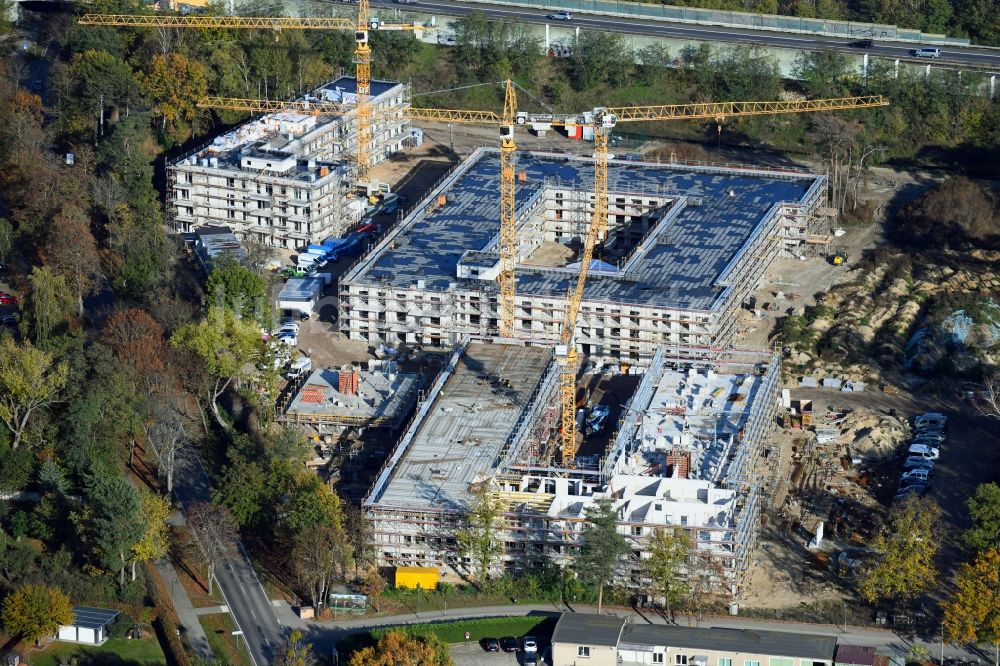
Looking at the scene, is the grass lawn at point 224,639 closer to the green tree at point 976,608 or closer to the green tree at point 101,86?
the green tree at point 976,608

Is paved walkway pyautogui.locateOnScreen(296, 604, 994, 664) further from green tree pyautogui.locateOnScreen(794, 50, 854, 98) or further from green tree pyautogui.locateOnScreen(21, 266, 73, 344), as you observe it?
green tree pyautogui.locateOnScreen(794, 50, 854, 98)

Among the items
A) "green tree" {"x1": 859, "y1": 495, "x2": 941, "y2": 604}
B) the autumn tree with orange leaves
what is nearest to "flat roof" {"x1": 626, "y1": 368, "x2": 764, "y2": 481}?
"green tree" {"x1": 859, "y1": 495, "x2": 941, "y2": 604}

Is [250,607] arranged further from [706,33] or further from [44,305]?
[706,33]

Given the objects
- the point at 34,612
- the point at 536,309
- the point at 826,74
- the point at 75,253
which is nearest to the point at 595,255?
the point at 536,309

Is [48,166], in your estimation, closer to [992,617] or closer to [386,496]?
[386,496]

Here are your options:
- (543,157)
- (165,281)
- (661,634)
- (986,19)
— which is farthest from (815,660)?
(986,19)

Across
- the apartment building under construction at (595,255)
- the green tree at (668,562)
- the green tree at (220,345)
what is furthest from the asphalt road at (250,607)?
the apartment building under construction at (595,255)

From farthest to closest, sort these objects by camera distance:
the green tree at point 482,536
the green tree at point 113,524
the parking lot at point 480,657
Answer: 1. the green tree at point 113,524
2. the green tree at point 482,536
3. the parking lot at point 480,657
